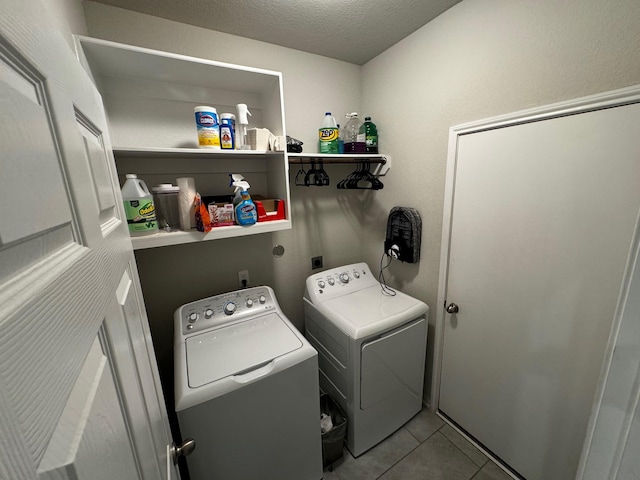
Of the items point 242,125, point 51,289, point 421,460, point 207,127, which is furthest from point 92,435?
point 421,460

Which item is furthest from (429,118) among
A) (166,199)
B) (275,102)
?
(166,199)

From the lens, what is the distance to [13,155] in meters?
0.22

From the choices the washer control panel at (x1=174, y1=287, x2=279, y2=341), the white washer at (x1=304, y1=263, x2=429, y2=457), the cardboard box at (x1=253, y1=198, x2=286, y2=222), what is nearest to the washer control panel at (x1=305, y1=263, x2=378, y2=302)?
the white washer at (x1=304, y1=263, x2=429, y2=457)

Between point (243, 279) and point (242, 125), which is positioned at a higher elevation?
point (242, 125)

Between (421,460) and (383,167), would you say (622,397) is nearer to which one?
(421,460)

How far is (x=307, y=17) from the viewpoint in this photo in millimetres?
1431

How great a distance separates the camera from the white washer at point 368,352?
150 cm

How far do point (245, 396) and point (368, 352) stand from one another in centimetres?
70

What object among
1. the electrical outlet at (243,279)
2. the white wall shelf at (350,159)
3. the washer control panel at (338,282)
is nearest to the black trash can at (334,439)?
the washer control panel at (338,282)

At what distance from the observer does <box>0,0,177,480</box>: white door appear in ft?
0.60

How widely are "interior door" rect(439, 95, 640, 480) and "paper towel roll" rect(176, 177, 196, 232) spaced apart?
4.74ft

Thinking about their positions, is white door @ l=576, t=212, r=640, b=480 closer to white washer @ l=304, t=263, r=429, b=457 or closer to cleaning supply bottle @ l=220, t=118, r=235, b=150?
white washer @ l=304, t=263, r=429, b=457

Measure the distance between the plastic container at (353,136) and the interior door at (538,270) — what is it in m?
0.64

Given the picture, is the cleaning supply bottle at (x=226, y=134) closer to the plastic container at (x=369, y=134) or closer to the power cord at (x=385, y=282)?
the plastic container at (x=369, y=134)
